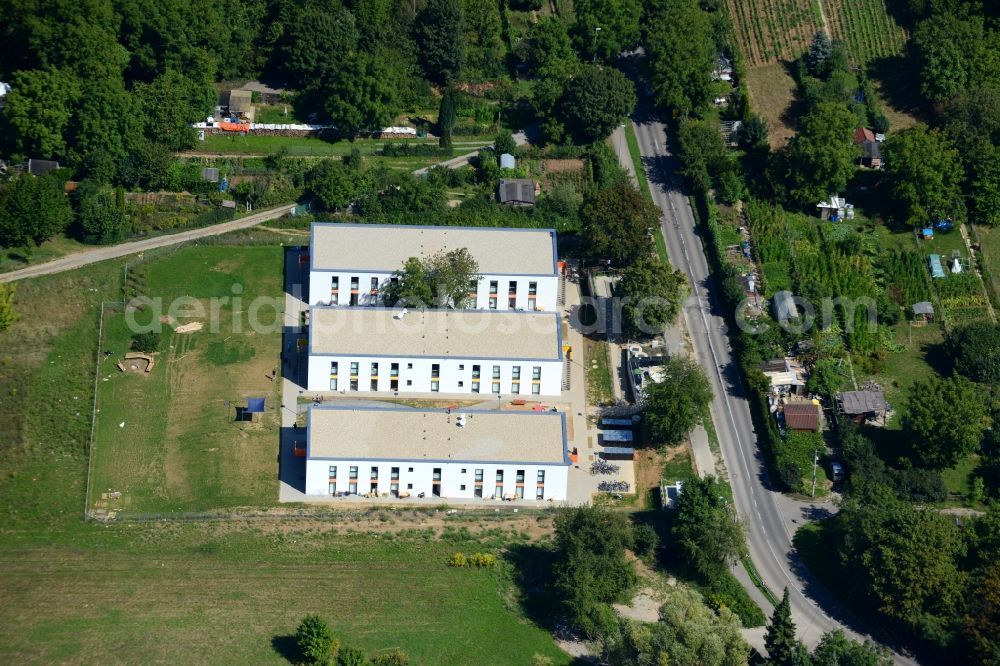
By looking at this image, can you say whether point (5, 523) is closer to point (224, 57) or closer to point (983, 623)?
point (224, 57)

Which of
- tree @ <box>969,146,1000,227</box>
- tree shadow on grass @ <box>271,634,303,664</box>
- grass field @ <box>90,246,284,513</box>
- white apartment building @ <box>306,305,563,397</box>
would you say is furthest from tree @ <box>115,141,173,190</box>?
tree @ <box>969,146,1000,227</box>

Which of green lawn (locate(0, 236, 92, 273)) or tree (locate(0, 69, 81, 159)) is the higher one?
tree (locate(0, 69, 81, 159))

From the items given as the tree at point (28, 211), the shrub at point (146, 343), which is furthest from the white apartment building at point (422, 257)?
the tree at point (28, 211)

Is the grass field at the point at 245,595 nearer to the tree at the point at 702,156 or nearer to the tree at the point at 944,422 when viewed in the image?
the tree at the point at 944,422

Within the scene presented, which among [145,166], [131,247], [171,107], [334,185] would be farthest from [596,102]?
[131,247]

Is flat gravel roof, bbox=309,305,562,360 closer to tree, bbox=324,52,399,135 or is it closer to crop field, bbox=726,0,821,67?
tree, bbox=324,52,399,135

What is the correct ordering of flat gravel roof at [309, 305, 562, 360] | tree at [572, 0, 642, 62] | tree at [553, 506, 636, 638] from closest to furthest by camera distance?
tree at [553, 506, 636, 638]
flat gravel roof at [309, 305, 562, 360]
tree at [572, 0, 642, 62]

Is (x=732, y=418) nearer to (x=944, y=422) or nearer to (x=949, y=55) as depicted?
(x=944, y=422)
